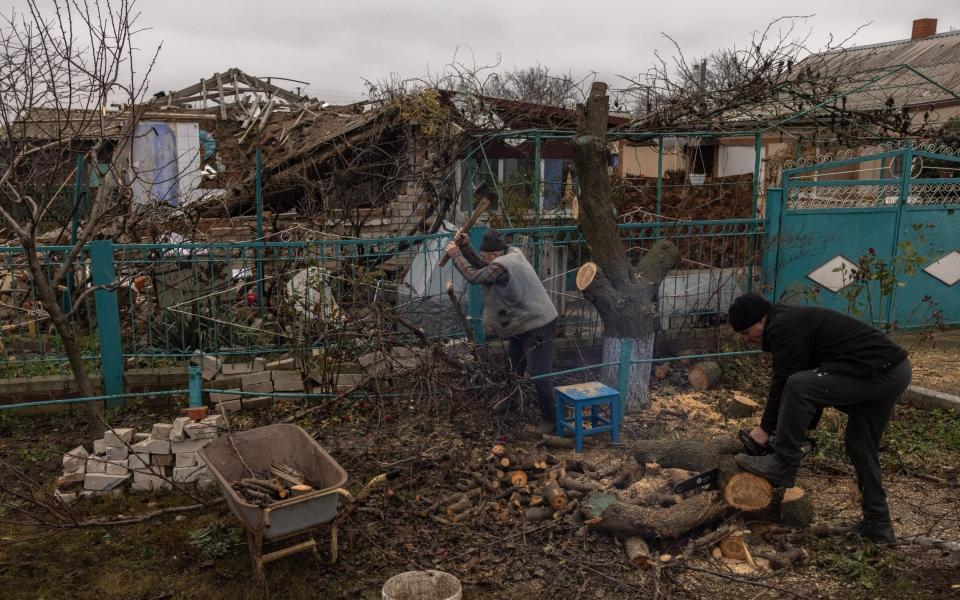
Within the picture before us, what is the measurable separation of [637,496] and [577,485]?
1.28ft

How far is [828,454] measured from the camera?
17.5 feet

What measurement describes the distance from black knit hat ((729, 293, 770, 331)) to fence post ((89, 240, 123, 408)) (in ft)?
17.0


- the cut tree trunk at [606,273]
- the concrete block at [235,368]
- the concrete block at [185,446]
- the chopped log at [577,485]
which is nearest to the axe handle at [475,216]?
the cut tree trunk at [606,273]

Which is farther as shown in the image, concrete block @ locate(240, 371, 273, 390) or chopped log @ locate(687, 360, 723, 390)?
chopped log @ locate(687, 360, 723, 390)

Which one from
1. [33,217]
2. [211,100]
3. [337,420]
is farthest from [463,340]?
[211,100]

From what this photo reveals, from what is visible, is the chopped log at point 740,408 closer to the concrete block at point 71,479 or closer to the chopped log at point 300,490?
the chopped log at point 300,490

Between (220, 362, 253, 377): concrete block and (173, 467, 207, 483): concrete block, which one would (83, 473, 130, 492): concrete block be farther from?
(220, 362, 253, 377): concrete block

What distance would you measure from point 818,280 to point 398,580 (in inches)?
273

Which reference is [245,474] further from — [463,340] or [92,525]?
[463,340]

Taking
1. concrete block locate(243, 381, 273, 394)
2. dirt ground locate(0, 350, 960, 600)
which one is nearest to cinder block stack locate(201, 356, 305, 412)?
concrete block locate(243, 381, 273, 394)

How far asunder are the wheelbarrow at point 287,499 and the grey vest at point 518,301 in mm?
2174

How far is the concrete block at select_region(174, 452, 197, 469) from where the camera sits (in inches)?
191

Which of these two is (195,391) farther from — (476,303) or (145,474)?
(476,303)

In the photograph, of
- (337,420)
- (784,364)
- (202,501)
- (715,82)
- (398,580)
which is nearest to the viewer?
(398,580)
